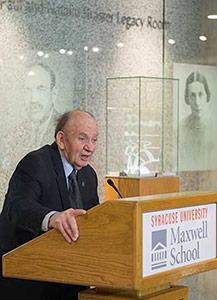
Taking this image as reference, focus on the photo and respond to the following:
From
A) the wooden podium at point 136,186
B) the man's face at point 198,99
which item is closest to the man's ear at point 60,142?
the wooden podium at point 136,186

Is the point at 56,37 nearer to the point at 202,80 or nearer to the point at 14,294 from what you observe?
the point at 202,80

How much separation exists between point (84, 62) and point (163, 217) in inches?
129

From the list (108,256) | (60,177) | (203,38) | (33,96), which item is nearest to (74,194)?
(60,177)

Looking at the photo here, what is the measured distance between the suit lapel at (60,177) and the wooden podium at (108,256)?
21.2 inches

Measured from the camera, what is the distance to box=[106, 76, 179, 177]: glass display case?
5.25 metres

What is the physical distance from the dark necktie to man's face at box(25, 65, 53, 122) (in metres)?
2.04

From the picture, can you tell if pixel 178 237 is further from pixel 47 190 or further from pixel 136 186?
pixel 136 186

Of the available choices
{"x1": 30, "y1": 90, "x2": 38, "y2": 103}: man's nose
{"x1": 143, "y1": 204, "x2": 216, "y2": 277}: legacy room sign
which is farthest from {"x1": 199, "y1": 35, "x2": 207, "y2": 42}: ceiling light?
{"x1": 143, "y1": 204, "x2": 216, "y2": 277}: legacy room sign

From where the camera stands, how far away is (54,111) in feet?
17.1

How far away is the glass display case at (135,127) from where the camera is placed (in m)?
5.25

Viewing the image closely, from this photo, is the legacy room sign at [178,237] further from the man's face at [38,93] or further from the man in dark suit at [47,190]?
the man's face at [38,93]

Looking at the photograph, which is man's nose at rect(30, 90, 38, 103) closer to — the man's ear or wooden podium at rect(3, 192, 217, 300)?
the man's ear

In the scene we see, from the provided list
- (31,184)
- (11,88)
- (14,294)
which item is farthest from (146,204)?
(11,88)

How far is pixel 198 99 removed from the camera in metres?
5.98
